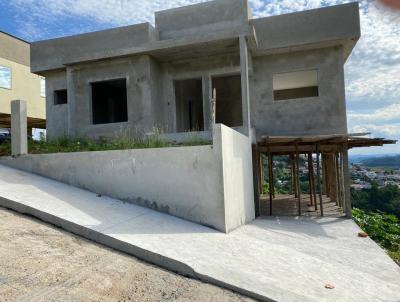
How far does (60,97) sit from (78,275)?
12.3 m

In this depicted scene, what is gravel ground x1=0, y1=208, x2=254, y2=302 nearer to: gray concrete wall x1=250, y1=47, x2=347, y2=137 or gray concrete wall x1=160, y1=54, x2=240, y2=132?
gray concrete wall x1=160, y1=54, x2=240, y2=132

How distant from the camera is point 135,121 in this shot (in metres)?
12.5

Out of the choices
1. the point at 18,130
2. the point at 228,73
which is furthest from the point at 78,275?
the point at 228,73

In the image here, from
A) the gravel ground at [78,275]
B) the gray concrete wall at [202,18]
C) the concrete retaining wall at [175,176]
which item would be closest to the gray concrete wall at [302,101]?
the gray concrete wall at [202,18]

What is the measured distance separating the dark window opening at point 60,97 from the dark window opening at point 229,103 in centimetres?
720

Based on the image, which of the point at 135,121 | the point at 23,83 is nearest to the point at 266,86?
the point at 135,121

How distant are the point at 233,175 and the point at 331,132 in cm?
553

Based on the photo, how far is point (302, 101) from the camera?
12.6 m

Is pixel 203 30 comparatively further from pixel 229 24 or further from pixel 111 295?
pixel 111 295

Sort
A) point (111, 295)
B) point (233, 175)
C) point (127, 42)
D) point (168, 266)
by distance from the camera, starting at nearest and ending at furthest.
A: point (111, 295) → point (168, 266) → point (233, 175) → point (127, 42)

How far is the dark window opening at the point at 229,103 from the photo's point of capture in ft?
60.4

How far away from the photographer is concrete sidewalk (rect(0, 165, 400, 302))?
16.9 ft

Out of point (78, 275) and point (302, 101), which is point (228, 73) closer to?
point (302, 101)

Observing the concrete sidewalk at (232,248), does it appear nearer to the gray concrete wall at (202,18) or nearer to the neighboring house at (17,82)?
the gray concrete wall at (202,18)
